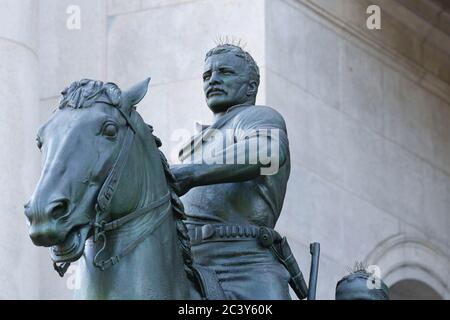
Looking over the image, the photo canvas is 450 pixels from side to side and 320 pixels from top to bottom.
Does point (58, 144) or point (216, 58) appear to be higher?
point (216, 58)

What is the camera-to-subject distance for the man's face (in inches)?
477

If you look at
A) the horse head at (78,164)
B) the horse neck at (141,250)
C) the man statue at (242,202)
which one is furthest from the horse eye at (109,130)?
the man statue at (242,202)

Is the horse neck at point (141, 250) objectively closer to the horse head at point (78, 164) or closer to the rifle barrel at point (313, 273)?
the horse head at point (78, 164)

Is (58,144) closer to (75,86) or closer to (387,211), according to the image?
(75,86)

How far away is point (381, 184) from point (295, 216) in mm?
2057

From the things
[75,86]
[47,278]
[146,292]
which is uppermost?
[47,278]

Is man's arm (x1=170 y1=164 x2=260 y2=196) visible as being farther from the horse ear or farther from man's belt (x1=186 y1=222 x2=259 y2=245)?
the horse ear

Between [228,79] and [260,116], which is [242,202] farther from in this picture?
[228,79]

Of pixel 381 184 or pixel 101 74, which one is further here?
pixel 381 184

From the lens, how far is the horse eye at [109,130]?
10570 mm

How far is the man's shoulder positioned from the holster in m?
0.56

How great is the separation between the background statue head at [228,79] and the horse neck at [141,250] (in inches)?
49.3

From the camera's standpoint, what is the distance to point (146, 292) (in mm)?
10664

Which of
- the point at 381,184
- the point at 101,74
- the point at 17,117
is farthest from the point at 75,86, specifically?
the point at 381,184
